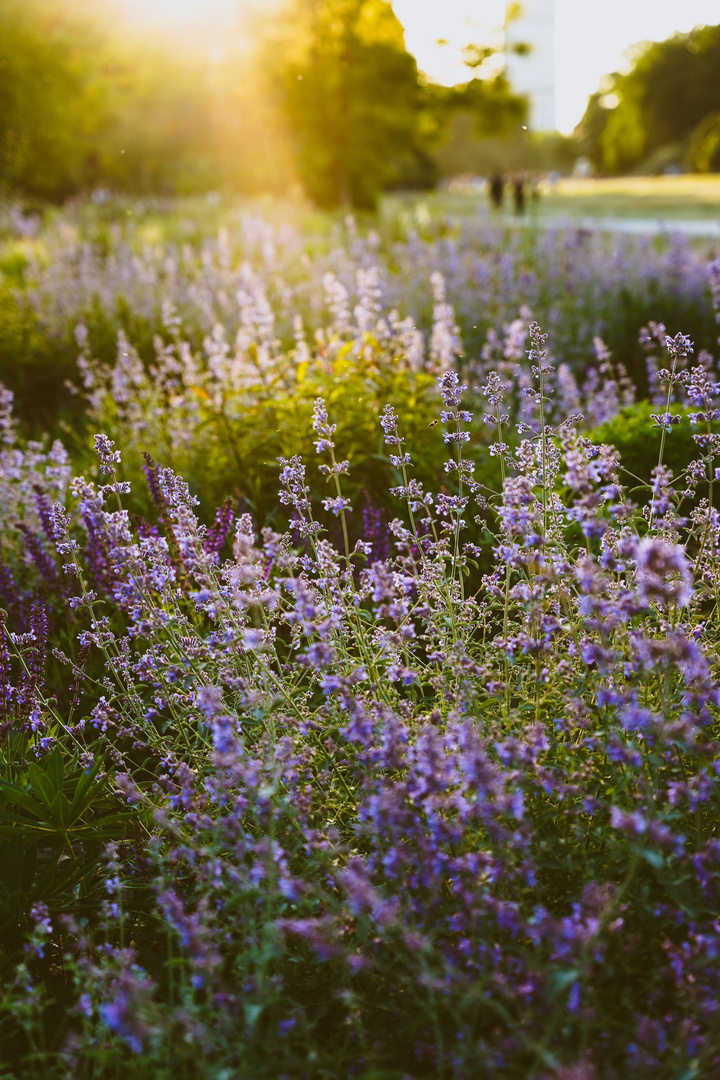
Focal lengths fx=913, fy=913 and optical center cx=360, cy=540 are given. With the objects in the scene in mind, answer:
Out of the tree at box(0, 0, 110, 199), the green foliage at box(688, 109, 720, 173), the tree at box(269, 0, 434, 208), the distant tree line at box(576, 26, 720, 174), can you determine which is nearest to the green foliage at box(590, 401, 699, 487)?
the tree at box(269, 0, 434, 208)

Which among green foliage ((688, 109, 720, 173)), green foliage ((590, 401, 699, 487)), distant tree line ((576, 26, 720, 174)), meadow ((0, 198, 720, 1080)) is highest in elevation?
distant tree line ((576, 26, 720, 174))

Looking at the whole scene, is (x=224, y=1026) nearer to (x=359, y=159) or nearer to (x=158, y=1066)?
(x=158, y=1066)

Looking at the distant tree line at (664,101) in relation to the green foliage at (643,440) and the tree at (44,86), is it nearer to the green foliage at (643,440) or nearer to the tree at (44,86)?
the tree at (44,86)

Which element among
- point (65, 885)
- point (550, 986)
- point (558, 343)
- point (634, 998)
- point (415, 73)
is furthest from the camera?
point (415, 73)

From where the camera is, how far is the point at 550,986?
1687mm

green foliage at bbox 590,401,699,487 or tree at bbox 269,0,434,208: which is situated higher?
tree at bbox 269,0,434,208

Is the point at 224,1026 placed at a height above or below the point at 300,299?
below

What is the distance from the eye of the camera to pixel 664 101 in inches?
3297

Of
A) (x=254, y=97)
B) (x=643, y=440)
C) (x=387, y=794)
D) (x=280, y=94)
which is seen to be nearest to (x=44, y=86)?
(x=254, y=97)

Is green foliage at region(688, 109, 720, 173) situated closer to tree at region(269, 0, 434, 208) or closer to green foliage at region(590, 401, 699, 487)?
tree at region(269, 0, 434, 208)

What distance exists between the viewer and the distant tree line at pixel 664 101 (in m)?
78.4

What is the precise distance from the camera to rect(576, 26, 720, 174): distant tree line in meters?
78.4

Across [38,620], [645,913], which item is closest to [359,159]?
[38,620]

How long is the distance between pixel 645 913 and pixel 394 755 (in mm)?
674
